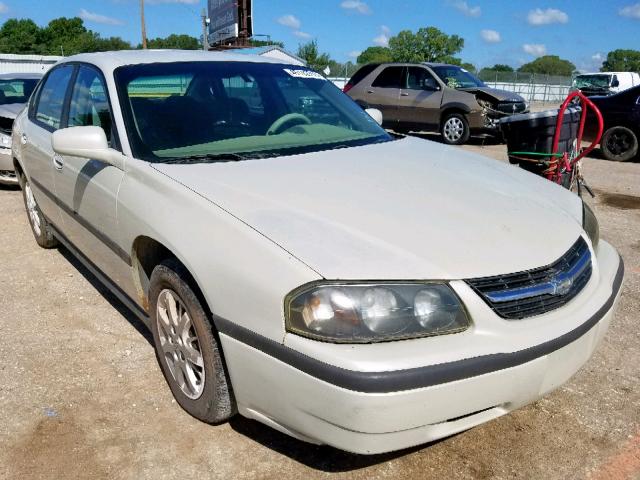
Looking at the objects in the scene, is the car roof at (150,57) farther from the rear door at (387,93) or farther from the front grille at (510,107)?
the rear door at (387,93)

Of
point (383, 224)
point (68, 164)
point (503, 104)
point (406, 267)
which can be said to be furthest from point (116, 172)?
point (503, 104)

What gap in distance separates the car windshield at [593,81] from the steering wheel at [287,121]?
75.8ft

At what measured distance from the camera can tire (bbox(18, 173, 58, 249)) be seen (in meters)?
4.70

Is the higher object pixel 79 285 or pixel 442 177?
pixel 442 177

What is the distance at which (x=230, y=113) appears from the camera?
3.12 meters

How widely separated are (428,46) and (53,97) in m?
91.8

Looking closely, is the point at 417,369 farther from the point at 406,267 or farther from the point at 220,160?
the point at 220,160

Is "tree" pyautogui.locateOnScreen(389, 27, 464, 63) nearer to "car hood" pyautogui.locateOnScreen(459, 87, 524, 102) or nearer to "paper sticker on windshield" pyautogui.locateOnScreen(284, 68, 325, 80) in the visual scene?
"car hood" pyautogui.locateOnScreen(459, 87, 524, 102)

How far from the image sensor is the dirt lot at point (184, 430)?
7.37 feet

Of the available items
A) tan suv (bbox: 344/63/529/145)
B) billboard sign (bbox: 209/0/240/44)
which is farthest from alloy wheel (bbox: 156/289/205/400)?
billboard sign (bbox: 209/0/240/44)

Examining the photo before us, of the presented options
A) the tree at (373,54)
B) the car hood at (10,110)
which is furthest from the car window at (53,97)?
the tree at (373,54)

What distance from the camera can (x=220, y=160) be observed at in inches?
106

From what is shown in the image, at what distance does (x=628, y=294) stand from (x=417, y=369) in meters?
2.87

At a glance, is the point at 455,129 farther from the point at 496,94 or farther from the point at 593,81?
the point at 593,81
